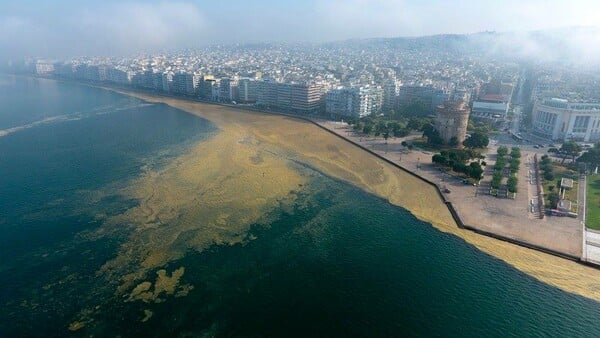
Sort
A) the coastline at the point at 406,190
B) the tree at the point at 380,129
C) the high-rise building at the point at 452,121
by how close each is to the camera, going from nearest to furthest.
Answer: the coastline at the point at 406,190
the high-rise building at the point at 452,121
the tree at the point at 380,129

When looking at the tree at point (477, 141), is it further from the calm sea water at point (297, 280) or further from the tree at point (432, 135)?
the calm sea water at point (297, 280)

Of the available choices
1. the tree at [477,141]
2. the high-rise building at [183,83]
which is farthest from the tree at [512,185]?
the high-rise building at [183,83]

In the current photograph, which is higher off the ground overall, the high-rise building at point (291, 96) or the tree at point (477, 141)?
the high-rise building at point (291, 96)

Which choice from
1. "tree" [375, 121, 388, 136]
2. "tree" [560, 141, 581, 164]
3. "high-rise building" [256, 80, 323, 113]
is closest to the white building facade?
"tree" [560, 141, 581, 164]

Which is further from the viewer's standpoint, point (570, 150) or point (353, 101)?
point (353, 101)

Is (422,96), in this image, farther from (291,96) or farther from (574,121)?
(574,121)

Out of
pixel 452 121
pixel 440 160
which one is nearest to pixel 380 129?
pixel 452 121
